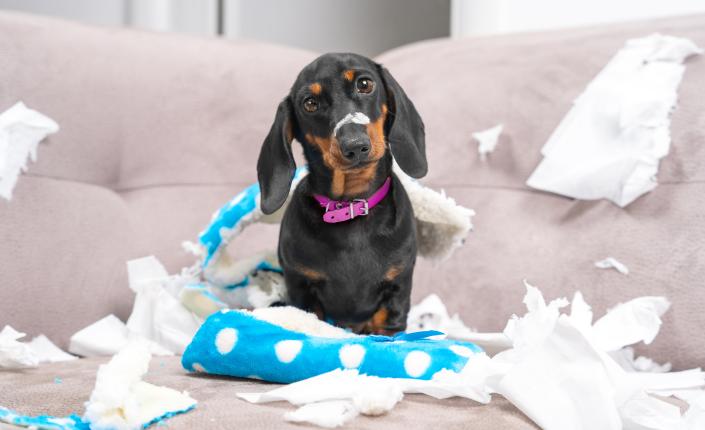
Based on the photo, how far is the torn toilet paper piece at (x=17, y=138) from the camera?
145cm

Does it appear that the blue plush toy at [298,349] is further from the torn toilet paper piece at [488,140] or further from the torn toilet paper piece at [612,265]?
the torn toilet paper piece at [488,140]

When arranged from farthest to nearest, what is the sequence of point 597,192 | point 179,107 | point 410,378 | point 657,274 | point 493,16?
point 493,16
point 179,107
point 597,192
point 657,274
point 410,378

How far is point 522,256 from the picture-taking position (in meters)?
1.44

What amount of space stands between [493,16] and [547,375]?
1.64m

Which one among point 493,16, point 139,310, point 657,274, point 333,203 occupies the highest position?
point 493,16

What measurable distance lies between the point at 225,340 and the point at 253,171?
77cm

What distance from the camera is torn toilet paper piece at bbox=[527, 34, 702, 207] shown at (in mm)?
1392

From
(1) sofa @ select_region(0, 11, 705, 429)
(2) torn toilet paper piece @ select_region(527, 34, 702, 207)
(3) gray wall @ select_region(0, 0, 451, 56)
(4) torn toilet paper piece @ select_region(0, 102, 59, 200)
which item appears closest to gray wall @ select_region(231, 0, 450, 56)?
(3) gray wall @ select_region(0, 0, 451, 56)

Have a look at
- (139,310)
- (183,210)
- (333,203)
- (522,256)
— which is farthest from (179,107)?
(522,256)

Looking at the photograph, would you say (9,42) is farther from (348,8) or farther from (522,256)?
(348,8)

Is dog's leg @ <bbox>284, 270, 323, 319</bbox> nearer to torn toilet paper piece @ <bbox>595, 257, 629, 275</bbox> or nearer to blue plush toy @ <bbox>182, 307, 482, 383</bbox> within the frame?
blue plush toy @ <bbox>182, 307, 482, 383</bbox>

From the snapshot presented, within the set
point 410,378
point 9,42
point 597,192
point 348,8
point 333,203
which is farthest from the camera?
point 348,8

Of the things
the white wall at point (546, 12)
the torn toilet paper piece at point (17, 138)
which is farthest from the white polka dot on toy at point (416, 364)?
the white wall at point (546, 12)

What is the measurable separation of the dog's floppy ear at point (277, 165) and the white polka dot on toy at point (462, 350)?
1.06ft
